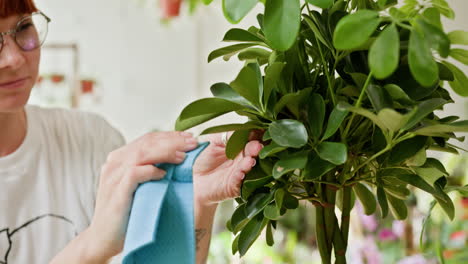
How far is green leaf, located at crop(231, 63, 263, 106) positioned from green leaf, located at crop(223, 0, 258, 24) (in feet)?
0.24

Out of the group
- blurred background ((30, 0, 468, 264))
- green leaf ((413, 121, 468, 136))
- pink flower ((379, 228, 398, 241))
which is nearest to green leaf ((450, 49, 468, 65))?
green leaf ((413, 121, 468, 136))

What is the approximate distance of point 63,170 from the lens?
1.42 meters

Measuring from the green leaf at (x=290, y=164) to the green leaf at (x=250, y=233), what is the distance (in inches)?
4.0

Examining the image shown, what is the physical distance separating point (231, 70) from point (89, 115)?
1364 millimetres

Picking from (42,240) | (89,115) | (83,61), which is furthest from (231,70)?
(83,61)

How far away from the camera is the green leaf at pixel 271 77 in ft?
1.94

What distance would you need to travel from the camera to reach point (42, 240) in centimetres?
133

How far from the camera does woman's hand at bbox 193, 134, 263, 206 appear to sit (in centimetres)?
69

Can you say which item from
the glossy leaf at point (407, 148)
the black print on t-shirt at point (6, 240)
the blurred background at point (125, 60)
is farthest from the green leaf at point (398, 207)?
the blurred background at point (125, 60)

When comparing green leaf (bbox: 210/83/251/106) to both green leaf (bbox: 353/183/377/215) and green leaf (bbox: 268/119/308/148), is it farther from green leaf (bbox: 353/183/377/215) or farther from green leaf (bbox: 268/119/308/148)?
green leaf (bbox: 353/183/377/215)

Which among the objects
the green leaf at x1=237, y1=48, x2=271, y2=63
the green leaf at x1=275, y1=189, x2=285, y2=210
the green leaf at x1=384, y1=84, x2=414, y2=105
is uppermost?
the green leaf at x1=237, y1=48, x2=271, y2=63

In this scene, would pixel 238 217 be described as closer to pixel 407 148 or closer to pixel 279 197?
pixel 279 197

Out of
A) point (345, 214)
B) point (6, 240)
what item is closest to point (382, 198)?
point (345, 214)

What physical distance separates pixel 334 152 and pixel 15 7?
2.68 feet
